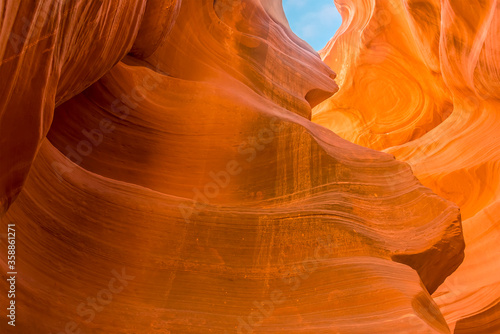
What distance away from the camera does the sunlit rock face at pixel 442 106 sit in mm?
7594

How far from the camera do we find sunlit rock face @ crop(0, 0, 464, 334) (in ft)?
11.1

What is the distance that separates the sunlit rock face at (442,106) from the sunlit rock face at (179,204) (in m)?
2.71

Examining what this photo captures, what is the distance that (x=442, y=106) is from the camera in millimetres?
12891

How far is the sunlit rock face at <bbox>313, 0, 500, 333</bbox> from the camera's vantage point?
759 cm

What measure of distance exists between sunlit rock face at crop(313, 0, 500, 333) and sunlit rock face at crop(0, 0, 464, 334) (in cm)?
271

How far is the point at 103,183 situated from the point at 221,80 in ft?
7.94

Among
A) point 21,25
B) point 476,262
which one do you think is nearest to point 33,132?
point 21,25

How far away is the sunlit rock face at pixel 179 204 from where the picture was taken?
133 inches

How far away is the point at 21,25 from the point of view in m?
2.47

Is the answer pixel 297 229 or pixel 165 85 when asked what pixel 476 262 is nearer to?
pixel 297 229

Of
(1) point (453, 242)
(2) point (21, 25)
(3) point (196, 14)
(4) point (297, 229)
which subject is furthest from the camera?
(3) point (196, 14)

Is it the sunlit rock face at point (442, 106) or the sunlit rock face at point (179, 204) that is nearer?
the sunlit rock face at point (179, 204)

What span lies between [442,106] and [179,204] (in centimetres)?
1030

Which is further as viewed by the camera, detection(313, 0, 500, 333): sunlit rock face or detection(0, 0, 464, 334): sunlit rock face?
detection(313, 0, 500, 333): sunlit rock face
